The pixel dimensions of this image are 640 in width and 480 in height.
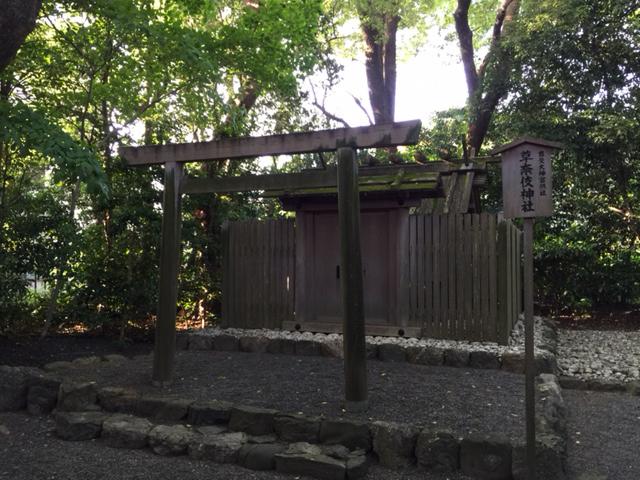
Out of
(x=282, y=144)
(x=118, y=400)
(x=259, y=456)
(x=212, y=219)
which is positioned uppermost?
(x=282, y=144)

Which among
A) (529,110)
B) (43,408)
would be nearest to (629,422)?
(43,408)

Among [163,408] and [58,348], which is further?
[58,348]

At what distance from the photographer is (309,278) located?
9.31 m

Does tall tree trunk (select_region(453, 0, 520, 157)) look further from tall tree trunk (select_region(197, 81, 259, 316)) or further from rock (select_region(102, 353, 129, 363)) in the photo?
rock (select_region(102, 353, 129, 363))

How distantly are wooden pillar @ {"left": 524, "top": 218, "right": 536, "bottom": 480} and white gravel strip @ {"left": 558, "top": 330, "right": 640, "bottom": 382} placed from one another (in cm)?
389

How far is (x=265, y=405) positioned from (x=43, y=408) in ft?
8.66

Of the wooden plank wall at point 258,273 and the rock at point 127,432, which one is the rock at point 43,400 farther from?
the wooden plank wall at point 258,273

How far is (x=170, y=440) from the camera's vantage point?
451cm

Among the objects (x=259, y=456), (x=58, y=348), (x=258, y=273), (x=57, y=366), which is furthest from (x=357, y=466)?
(x=58, y=348)

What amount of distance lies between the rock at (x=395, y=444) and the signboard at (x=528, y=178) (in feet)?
6.67

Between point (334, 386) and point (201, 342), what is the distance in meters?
3.28

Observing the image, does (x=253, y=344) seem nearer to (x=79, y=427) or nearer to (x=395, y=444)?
(x=79, y=427)

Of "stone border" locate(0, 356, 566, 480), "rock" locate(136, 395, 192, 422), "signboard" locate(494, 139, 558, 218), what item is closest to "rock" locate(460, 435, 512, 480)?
"stone border" locate(0, 356, 566, 480)

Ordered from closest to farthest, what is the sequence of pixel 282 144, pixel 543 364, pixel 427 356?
pixel 282 144, pixel 543 364, pixel 427 356
